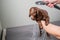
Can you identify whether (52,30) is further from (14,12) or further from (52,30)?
(14,12)

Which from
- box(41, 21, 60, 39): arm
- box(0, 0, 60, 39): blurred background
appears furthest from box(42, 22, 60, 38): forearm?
box(0, 0, 60, 39): blurred background

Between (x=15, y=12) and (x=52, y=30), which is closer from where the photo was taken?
(x=52, y=30)

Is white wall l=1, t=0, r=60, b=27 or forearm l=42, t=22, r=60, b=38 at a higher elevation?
white wall l=1, t=0, r=60, b=27

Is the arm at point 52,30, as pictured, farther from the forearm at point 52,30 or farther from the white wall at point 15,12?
the white wall at point 15,12

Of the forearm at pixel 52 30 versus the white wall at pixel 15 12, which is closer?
the forearm at pixel 52 30

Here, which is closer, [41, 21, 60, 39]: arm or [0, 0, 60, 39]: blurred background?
[41, 21, 60, 39]: arm

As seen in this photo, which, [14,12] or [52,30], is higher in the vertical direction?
[14,12]

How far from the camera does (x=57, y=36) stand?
0.94 m

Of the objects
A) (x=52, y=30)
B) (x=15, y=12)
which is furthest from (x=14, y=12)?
(x=52, y=30)

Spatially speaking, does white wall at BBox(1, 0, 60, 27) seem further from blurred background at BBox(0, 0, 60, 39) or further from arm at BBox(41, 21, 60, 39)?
arm at BBox(41, 21, 60, 39)

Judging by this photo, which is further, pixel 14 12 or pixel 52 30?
pixel 14 12

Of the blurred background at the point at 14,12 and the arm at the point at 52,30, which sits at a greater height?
the blurred background at the point at 14,12

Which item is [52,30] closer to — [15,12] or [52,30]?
[52,30]

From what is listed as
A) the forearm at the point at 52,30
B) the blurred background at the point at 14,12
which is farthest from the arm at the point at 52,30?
the blurred background at the point at 14,12
